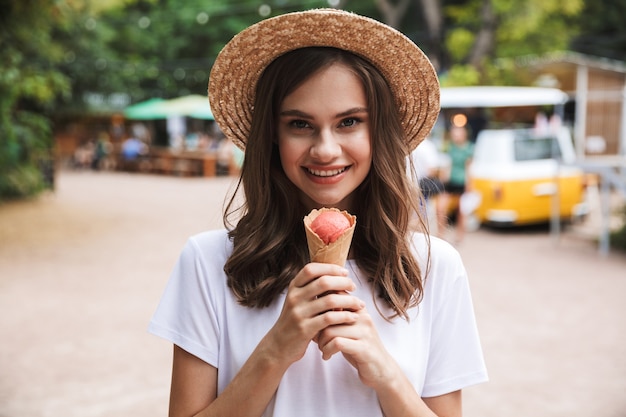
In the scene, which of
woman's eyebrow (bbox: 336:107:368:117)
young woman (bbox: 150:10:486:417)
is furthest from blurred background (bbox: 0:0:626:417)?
woman's eyebrow (bbox: 336:107:368:117)

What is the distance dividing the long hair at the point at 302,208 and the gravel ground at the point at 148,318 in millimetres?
568

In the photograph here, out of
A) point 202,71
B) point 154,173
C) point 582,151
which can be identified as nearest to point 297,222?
point 582,151

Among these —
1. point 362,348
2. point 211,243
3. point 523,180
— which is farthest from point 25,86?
point 362,348

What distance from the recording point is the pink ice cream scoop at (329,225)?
59.4 inches

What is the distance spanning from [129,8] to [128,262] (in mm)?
33722

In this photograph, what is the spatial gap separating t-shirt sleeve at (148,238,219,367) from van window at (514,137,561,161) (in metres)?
10.8

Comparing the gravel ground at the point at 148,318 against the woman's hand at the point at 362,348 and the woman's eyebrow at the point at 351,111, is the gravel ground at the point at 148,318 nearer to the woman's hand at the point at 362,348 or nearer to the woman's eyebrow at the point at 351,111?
the woman's eyebrow at the point at 351,111

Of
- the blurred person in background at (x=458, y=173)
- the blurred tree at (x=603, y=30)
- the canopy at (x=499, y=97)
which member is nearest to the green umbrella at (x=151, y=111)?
the canopy at (x=499, y=97)

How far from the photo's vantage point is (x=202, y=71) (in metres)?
37.7

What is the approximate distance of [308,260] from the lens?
1844 mm

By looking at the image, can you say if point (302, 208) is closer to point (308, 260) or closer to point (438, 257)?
point (308, 260)

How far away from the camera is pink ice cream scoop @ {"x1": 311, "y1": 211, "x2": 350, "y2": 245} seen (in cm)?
151

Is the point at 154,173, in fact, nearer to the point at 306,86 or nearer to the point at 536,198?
the point at 536,198

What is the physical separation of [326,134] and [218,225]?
13.6 ft
